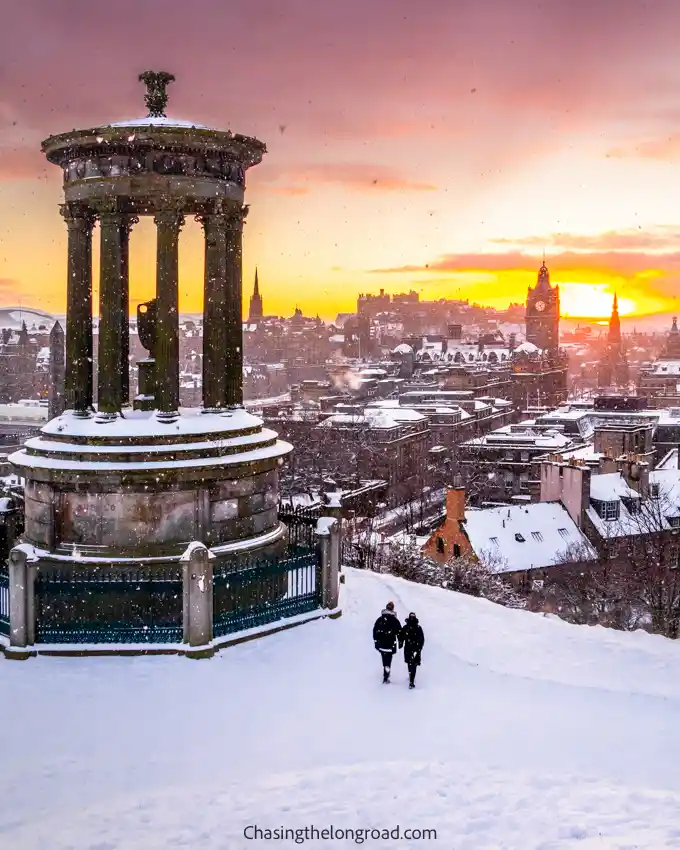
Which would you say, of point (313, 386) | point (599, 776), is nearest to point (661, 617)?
point (599, 776)

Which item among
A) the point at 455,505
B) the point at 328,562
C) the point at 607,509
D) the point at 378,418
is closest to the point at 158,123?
the point at 328,562

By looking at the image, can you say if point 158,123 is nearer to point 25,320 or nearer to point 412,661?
point 412,661

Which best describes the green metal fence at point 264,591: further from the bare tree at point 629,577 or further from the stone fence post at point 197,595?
the bare tree at point 629,577

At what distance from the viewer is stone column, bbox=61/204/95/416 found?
53.2 ft

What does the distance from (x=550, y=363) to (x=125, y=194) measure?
165m

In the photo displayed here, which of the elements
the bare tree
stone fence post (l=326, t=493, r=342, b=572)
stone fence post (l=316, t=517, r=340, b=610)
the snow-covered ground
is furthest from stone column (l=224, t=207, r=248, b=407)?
the bare tree

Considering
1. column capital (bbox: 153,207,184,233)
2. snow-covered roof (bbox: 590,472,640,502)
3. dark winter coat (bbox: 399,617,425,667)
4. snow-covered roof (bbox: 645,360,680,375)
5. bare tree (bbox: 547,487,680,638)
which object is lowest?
bare tree (bbox: 547,487,680,638)

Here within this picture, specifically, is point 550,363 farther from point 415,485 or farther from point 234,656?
point 234,656

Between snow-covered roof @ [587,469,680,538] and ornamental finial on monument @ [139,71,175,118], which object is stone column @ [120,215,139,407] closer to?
ornamental finial on monument @ [139,71,175,118]

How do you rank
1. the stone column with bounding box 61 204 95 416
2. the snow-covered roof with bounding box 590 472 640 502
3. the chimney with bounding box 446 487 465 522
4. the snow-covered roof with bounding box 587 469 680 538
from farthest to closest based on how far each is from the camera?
the snow-covered roof with bounding box 590 472 640 502, the snow-covered roof with bounding box 587 469 680 538, the chimney with bounding box 446 487 465 522, the stone column with bounding box 61 204 95 416

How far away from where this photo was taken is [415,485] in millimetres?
81312

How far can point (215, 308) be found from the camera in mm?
16344

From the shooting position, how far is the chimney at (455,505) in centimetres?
4112

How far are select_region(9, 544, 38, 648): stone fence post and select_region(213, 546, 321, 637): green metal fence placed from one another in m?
2.67
